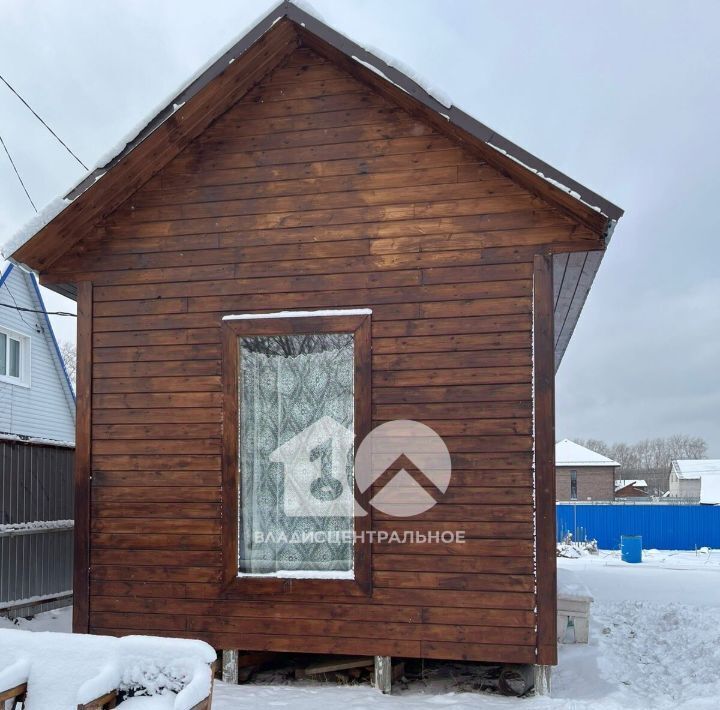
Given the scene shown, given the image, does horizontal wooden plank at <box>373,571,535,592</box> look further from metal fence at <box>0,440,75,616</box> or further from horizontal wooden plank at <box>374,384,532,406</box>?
metal fence at <box>0,440,75,616</box>

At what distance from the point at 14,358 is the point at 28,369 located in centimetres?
34

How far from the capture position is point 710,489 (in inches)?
1754

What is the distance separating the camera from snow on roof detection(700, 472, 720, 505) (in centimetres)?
4265

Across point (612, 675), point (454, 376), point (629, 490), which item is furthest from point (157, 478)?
point (629, 490)

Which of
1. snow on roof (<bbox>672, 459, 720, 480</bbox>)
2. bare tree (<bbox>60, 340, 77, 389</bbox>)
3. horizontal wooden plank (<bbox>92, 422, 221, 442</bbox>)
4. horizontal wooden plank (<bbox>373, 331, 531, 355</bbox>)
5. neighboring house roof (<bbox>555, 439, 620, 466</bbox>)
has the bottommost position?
snow on roof (<bbox>672, 459, 720, 480</bbox>)

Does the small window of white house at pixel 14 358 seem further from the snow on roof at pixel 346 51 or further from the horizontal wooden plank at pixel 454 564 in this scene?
the horizontal wooden plank at pixel 454 564

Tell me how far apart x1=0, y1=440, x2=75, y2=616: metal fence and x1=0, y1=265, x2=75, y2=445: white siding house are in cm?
539

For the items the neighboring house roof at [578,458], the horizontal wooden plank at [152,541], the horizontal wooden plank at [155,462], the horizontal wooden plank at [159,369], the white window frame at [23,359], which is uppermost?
the white window frame at [23,359]

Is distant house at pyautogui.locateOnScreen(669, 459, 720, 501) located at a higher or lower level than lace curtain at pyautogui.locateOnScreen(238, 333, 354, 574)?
lower

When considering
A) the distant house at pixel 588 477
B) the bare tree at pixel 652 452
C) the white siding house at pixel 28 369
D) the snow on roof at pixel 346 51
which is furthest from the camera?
the bare tree at pixel 652 452

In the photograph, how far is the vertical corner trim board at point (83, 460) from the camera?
600 centimetres

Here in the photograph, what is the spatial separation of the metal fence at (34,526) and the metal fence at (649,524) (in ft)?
66.9

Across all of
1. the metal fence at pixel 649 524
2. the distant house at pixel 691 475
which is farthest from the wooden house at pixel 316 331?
the distant house at pixel 691 475

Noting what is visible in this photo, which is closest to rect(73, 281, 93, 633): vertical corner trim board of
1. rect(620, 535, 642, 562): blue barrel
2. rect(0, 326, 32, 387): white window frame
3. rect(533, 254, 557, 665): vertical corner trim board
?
rect(533, 254, 557, 665): vertical corner trim board
